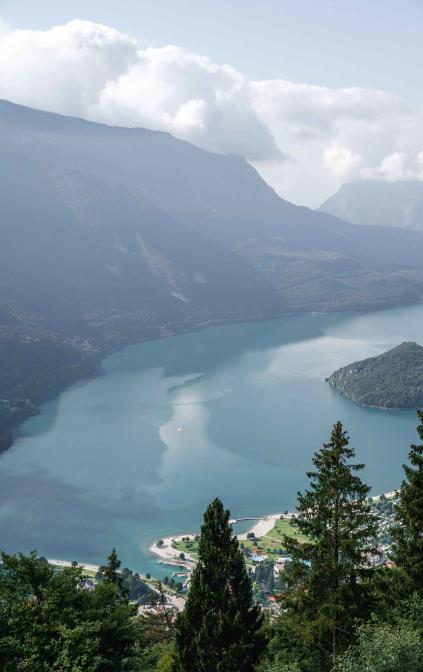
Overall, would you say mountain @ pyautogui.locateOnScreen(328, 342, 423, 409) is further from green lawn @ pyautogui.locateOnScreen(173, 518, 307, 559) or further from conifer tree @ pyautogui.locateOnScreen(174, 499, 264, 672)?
conifer tree @ pyautogui.locateOnScreen(174, 499, 264, 672)

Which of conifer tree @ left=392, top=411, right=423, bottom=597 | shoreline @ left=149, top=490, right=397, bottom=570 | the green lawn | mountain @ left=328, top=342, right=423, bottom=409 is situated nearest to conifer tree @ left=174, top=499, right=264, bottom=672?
conifer tree @ left=392, top=411, right=423, bottom=597

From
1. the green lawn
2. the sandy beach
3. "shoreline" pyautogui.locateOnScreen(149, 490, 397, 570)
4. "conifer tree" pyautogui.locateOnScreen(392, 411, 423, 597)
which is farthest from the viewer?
the green lawn

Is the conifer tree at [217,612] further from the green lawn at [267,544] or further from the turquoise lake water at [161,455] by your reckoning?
the green lawn at [267,544]

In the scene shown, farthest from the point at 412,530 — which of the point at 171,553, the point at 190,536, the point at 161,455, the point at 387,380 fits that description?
the point at 387,380

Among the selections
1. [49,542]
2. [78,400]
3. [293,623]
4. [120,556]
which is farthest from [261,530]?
[78,400]

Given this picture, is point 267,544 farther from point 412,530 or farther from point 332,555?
point 412,530

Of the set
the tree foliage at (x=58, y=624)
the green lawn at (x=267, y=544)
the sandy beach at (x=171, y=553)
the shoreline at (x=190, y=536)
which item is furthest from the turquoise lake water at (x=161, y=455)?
the tree foliage at (x=58, y=624)
